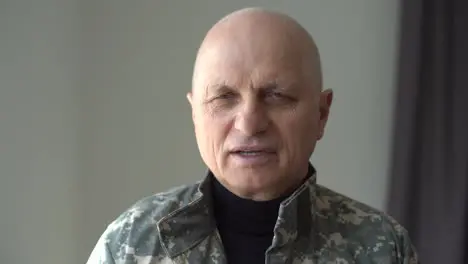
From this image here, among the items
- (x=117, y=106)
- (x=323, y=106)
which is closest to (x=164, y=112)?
(x=117, y=106)

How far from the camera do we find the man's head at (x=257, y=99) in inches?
37.0

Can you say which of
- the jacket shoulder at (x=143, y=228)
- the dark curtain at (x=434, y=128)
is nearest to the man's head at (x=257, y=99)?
the jacket shoulder at (x=143, y=228)

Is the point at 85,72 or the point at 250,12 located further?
the point at 85,72

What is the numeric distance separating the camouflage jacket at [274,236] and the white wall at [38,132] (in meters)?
0.78

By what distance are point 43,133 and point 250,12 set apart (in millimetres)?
980

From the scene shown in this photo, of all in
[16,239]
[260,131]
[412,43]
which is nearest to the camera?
[260,131]

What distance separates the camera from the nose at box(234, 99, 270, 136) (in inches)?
36.5

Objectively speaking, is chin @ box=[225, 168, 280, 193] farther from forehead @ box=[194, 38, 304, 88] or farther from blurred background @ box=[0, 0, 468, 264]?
blurred background @ box=[0, 0, 468, 264]

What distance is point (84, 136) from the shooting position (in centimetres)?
183

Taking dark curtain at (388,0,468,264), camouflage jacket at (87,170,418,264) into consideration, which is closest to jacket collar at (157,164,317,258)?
camouflage jacket at (87,170,418,264)

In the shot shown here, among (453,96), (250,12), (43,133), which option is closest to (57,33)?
(43,133)

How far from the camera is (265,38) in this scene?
950 millimetres

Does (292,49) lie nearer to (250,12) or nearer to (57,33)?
(250,12)

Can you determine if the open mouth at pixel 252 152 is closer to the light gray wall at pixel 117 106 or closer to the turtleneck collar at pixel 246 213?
the turtleneck collar at pixel 246 213
